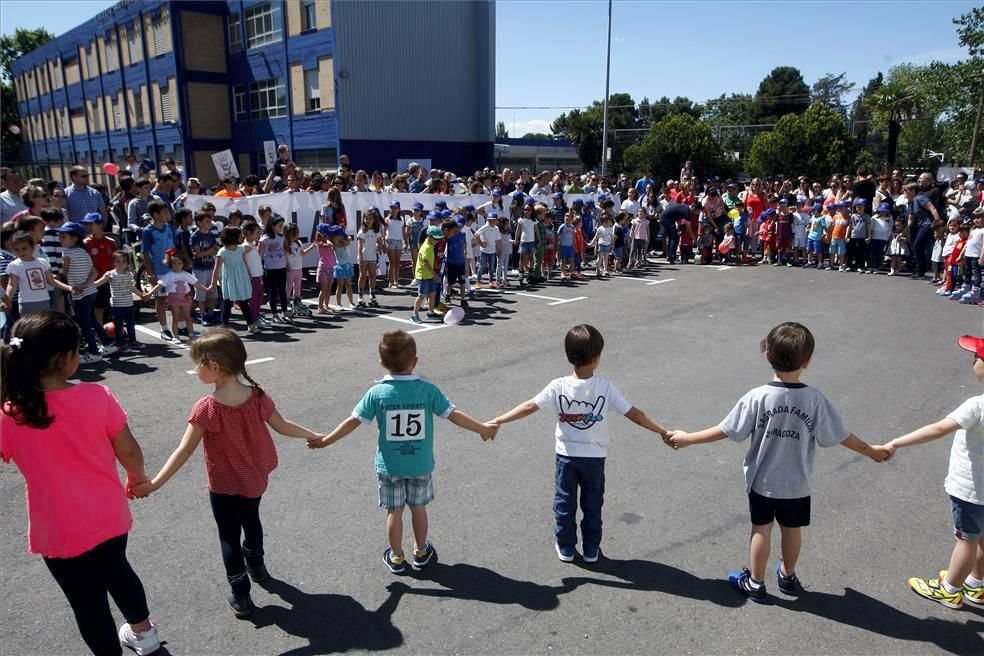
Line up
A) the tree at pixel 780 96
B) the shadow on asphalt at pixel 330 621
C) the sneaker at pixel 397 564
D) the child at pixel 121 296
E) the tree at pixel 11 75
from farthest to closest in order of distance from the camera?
the tree at pixel 780 96 < the tree at pixel 11 75 < the child at pixel 121 296 < the sneaker at pixel 397 564 < the shadow on asphalt at pixel 330 621

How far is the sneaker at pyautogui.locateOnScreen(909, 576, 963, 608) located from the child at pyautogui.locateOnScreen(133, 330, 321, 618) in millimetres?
3603

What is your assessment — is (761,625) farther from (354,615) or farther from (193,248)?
(193,248)

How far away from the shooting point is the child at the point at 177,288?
962cm

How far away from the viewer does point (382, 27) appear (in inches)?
1227

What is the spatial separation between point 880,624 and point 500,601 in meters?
2.01

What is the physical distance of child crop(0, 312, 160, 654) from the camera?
283 centimetres

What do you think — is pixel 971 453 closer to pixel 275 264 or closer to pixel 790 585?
pixel 790 585

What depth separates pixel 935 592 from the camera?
382cm

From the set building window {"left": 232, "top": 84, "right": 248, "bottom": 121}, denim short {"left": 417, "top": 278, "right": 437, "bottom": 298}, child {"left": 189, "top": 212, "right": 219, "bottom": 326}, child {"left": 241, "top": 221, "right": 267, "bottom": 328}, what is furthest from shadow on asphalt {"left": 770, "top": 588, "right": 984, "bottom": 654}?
building window {"left": 232, "top": 84, "right": 248, "bottom": 121}

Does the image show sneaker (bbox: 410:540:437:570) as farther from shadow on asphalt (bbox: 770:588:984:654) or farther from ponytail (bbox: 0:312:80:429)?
ponytail (bbox: 0:312:80:429)

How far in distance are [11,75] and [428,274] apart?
72.3 meters

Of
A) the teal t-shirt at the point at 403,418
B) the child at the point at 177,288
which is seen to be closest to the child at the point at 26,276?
the child at the point at 177,288

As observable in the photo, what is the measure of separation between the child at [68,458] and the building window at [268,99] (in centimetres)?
3493

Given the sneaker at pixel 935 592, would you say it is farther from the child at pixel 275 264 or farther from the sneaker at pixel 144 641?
the child at pixel 275 264
